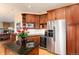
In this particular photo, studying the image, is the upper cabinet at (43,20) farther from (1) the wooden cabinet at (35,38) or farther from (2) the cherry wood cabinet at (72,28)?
(2) the cherry wood cabinet at (72,28)

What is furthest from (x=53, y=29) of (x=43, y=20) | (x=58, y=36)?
(x=43, y=20)

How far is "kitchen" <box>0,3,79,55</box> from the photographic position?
7.33ft

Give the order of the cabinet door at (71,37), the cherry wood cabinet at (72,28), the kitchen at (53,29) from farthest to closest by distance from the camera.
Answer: the cabinet door at (71,37) → the cherry wood cabinet at (72,28) → the kitchen at (53,29)

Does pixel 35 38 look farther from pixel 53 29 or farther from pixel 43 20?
pixel 53 29

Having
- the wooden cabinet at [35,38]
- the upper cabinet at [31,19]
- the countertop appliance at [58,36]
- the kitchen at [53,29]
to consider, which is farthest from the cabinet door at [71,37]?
the upper cabinet at [31,19]

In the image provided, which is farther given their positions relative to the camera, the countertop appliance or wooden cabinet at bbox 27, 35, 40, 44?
the countertop appliance

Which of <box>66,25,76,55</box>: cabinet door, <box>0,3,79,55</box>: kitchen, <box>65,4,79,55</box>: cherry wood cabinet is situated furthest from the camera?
<box>66,25,76,55</box>: cabinet door

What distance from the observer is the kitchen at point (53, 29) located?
2.23 metres

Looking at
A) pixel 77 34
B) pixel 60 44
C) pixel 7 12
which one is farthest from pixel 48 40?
pixel 7 12

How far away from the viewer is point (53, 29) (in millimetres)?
3199

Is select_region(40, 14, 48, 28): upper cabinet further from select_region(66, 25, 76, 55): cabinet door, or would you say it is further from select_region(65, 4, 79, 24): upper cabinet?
select_region(66, 25, 76, 55): cabinet door

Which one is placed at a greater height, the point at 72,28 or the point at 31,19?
the point at 31,19

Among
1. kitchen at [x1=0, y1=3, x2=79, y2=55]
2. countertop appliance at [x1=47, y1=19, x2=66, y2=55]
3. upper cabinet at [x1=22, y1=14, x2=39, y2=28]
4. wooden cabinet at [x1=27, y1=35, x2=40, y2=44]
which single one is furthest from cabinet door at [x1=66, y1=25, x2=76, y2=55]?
upper cabinet at [x1=22, y1=14, x2=39, y2=28]

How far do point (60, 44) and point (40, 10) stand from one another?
156cm
